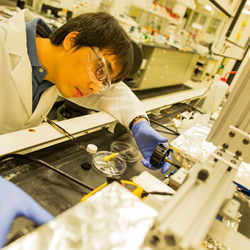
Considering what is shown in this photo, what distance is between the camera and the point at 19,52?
1086 millimetres

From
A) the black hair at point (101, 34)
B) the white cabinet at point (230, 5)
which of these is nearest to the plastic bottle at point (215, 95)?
the white cabinet at point (230, 5)

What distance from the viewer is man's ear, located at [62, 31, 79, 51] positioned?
41.6 inches

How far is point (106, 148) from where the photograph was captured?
3.57 feet

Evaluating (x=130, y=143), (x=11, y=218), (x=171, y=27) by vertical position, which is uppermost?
(x=171, y=27)

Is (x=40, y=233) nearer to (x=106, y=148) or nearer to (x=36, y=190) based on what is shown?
(x=36, y=190)

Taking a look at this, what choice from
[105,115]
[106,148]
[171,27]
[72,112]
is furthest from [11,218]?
[171,27]

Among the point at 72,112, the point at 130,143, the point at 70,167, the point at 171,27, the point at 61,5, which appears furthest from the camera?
the point at 171,27

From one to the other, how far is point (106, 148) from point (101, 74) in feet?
1.23

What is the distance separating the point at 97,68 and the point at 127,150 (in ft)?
1.47

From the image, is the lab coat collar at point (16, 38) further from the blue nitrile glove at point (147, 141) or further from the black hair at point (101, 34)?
the blue nitrile glove at point (147, 141)

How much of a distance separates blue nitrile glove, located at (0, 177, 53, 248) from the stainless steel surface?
16 cm

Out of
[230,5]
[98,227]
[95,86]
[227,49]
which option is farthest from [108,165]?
[230,5]

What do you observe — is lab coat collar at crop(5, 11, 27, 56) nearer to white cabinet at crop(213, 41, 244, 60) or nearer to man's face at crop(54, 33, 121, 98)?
man's face at crop(54, 33, 121, 98)

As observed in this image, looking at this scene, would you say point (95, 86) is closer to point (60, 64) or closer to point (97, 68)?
point (97, 68)
